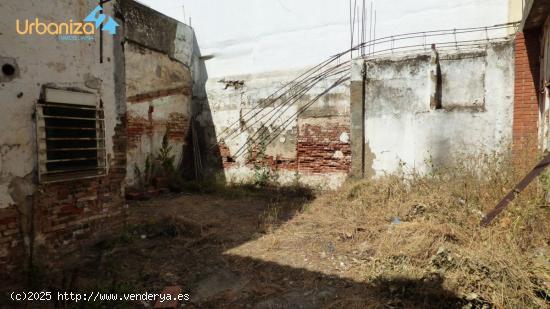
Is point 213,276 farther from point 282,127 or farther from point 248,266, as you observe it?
point 282,127

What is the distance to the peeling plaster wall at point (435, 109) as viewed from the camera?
6.21 meters

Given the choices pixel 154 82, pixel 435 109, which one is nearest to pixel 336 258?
pixel 435 109


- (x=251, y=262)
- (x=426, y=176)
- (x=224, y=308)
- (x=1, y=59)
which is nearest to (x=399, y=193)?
(x=426, y=176)

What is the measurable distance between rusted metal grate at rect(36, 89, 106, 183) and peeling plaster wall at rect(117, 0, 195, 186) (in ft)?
11.0

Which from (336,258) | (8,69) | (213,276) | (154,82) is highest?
(154,82)

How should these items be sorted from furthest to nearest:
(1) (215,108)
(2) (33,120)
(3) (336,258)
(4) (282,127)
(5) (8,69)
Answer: (1) (215,108) < (4) (282,127) < (3) (336,258) < (2) (33,120) < (5) (8,69)

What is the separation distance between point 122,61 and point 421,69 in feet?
18.3

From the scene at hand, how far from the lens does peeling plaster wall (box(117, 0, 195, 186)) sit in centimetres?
768

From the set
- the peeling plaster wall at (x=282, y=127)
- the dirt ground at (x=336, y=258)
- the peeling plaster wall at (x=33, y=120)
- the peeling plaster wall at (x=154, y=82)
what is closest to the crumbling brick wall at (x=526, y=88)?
the dirt ground at (x=336, y=258)

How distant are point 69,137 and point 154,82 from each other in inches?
175

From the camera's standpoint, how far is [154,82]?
830cm

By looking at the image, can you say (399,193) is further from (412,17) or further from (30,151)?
(30,151)

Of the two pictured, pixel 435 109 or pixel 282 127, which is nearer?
pixel 435 109

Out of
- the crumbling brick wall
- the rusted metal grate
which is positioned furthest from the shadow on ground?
the crumbling brick wall
